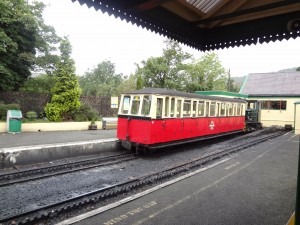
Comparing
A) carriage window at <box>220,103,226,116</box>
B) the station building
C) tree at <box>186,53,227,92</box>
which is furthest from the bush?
tree at <box>186,53,227,92</box>

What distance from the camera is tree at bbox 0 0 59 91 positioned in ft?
51.7

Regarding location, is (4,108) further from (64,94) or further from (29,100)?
(64,94)

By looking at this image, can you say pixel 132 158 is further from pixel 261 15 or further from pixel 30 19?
pixel 30 19

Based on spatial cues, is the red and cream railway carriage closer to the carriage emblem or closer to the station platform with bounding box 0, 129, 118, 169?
the carriage emblem

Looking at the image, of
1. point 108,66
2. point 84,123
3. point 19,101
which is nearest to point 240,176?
point 84,123

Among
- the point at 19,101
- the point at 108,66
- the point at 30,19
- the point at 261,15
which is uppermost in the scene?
the point at 108,66

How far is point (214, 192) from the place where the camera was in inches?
266

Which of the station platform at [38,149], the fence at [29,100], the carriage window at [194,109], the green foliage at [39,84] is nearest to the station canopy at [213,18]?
the carriage window at [194,109]

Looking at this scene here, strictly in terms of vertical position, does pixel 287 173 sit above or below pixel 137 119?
below

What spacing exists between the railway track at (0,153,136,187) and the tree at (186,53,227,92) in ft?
84.2

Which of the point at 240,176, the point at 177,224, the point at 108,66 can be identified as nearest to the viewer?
the point at 177,224

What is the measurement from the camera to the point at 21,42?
1775 cm

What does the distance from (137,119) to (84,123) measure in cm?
720

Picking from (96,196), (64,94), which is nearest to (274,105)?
(64,94)
